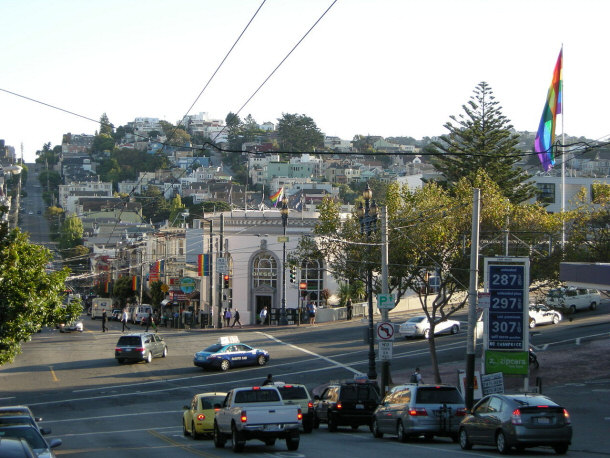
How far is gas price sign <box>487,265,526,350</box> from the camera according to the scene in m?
27.1

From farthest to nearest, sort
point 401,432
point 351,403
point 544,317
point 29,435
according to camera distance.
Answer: point 544,317 < point 351,403 < point 401,432 < point 29,435

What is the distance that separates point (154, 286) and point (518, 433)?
74.6 metres

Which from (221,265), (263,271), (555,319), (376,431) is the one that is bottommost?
(376,431)

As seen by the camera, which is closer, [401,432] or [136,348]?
[401,432]

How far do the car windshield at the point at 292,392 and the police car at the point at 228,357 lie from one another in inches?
644

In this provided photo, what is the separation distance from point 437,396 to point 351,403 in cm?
528

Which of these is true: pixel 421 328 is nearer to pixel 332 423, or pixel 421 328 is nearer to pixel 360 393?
pixel 332 423

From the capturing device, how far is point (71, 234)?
178m

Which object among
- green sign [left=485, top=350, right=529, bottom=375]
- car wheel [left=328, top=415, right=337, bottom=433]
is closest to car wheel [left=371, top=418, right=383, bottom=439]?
car wheel [left=328, top=415, right=337, bottom=433]

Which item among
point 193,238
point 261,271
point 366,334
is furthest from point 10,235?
point 193,238

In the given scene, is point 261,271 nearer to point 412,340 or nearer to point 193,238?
point 193,238

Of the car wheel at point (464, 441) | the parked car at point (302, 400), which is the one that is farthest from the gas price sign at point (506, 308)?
the car wheel at point (464, 441)

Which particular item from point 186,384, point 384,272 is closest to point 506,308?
point 384,272

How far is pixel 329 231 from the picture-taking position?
A: 43.0 meters
